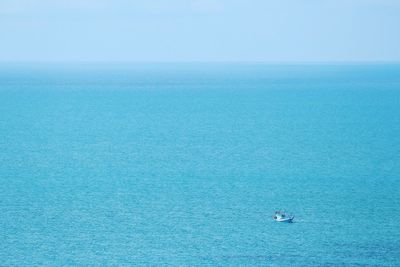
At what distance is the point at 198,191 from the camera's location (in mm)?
62844

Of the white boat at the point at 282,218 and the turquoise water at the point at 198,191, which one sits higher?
the white boat at the point at 282,218

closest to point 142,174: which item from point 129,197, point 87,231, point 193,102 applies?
point 129,197

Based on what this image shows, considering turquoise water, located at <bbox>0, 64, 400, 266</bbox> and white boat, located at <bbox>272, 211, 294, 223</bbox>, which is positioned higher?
white boat, located at <bbox>272, 211, 294, 223</bbox>

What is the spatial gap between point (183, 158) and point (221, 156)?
4.69 metres

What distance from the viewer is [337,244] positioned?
4791 centimetres

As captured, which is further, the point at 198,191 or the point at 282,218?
the point at 198,191

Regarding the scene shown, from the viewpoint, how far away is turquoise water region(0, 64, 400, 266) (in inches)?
1853

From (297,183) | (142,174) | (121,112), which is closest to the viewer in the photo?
(297,183)

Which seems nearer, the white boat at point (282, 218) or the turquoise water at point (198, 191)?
the turquoise water at point (198, 191)

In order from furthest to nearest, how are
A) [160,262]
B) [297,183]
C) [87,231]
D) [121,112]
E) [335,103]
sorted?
[335,103]
[121,112]
[297,183]
[87,231]
[160,262]

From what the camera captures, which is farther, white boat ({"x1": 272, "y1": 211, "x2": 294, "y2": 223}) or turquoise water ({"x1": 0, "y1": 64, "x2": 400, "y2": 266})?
white boat ({"x1": 272, "y1": 211, "x2": 294, "y2": 223})

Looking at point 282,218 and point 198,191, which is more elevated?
point 282,218

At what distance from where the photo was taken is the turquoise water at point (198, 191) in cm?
4706

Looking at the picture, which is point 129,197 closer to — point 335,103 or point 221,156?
point 221,156
